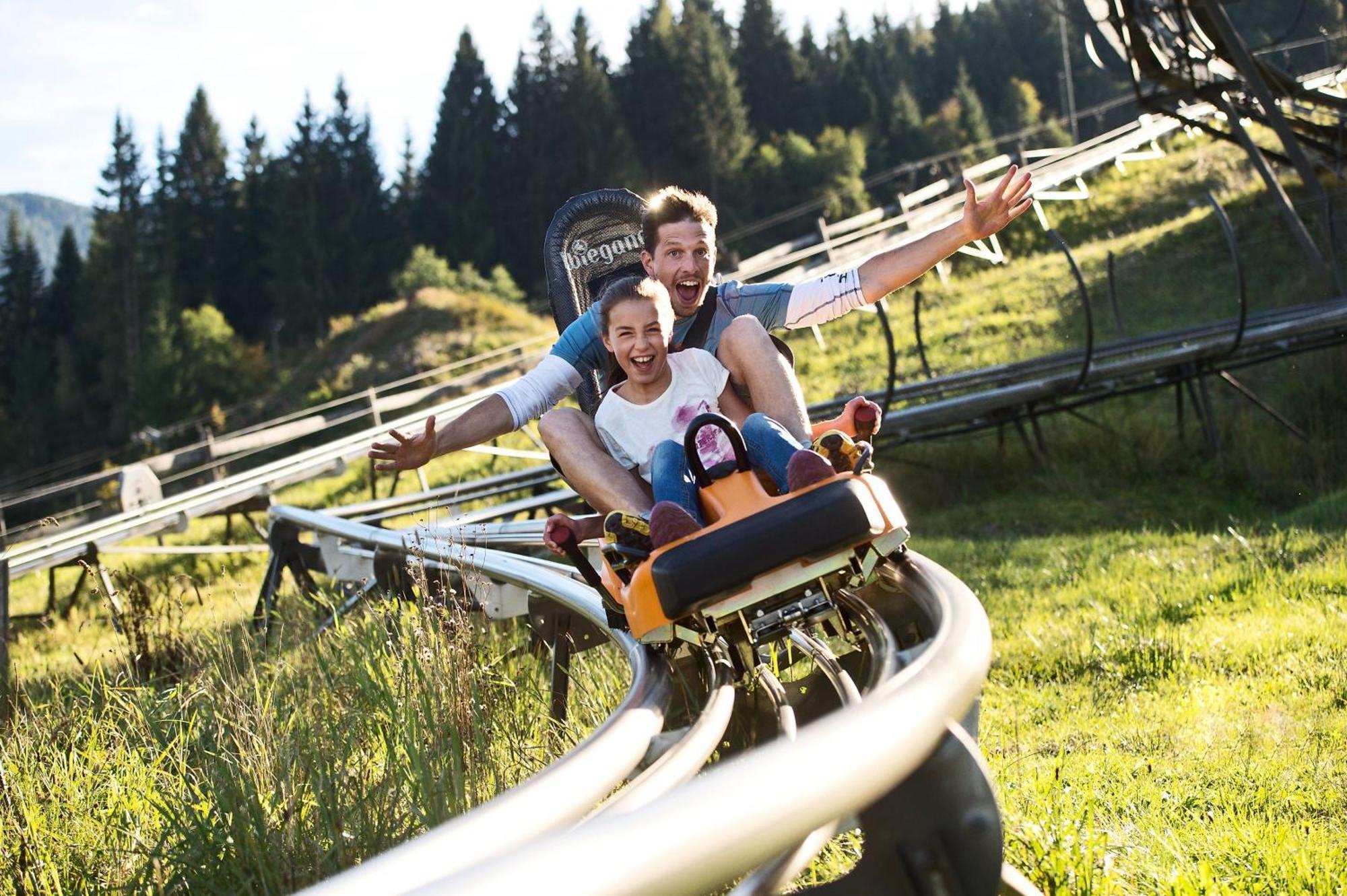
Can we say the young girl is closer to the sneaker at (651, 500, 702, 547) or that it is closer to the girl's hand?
the girl's hand

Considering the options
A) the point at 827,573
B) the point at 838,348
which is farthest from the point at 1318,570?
the point at 838,348

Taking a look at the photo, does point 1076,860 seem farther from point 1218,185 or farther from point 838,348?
point 1218,185

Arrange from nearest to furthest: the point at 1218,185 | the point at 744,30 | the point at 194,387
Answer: the point at 1218,185, the point at 194,387, the point at 744,30

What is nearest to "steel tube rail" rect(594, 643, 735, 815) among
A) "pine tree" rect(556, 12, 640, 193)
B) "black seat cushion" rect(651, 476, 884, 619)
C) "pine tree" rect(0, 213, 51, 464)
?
"black seat cushion" rect(651, 476, 884, 619)

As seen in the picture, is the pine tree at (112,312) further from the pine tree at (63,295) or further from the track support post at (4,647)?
the track support post at (4,647)

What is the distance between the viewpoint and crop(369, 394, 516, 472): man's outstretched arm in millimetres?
3730

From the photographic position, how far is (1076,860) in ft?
8.11

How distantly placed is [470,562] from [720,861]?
10.0ft

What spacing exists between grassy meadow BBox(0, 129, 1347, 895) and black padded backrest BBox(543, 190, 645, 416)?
1357 mm

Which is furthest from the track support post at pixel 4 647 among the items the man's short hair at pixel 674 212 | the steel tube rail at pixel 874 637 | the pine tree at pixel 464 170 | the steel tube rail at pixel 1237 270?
the pine tree at pixel 464 170

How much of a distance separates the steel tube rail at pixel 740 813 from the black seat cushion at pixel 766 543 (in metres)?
1.01

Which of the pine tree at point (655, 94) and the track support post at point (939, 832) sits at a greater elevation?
the pine tree at point (655, 94)

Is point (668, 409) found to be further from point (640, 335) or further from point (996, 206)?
point (996, 206)

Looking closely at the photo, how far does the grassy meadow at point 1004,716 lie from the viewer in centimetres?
276
